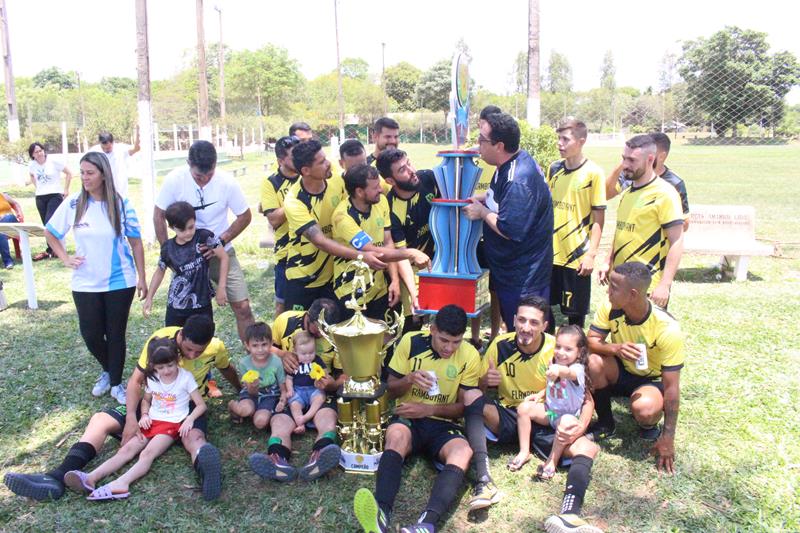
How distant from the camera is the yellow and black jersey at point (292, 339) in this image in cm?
445

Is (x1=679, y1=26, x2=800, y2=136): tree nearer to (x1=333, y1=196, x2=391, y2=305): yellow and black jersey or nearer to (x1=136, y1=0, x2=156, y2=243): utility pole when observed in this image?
(x1=136, y1=0, x2=156, y2=243): utility pole

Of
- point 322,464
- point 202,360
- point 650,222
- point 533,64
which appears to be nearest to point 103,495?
point 202,360

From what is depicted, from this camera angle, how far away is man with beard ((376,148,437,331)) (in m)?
4.77

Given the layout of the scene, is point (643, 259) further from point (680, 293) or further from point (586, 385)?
point (680, 293)

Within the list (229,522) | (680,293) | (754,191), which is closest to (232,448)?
(229,522)

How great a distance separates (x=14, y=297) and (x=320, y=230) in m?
5.25

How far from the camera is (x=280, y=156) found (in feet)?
17.8

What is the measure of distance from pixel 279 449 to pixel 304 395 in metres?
0.55

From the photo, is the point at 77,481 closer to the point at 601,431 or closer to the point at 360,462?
the point at 360,462

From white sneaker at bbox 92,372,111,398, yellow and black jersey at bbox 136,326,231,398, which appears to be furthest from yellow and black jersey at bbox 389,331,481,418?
white sneaker at bbox 92,372,111,398

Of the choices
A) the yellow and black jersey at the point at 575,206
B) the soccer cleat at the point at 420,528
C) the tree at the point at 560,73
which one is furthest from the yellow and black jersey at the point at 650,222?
the tree at the point at 560,73

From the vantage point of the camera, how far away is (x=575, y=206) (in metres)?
5.09

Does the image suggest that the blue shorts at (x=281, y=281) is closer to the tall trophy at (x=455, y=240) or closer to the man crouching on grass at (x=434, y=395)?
the tall trophy at (x=455, y=240)

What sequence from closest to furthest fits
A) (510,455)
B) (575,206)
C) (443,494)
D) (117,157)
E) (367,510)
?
(367,510), (443,494), (510,455), (575,206), (117,157)
